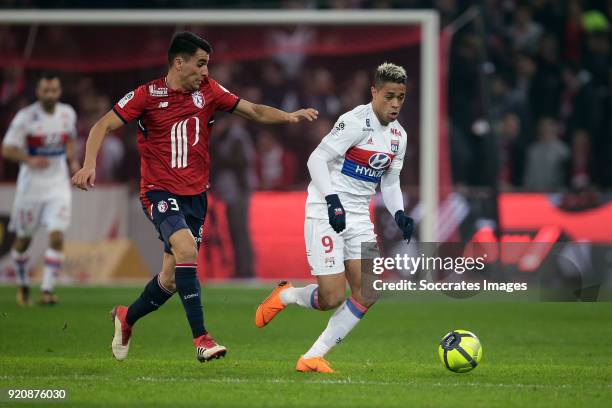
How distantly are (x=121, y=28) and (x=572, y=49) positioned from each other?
7871 millimetres

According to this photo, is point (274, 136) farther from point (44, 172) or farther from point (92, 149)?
point (92, 149)

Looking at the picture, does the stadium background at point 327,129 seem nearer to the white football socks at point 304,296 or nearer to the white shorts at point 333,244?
the white football socks at point 304,296

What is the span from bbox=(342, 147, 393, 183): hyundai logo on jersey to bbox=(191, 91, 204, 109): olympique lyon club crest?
117cm

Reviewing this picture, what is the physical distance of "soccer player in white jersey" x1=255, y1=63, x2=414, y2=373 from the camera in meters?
8.63

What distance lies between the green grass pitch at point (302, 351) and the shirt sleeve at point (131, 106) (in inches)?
71.8

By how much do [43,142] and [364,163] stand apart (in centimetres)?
666

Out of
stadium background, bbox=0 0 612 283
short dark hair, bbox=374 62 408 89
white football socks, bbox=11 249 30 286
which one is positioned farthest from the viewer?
stadium background, bbox=0 0 612 283

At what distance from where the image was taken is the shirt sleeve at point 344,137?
342 inches

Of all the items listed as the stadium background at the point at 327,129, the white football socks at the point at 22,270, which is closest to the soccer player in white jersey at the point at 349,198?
the stadium background at the point at 327,129

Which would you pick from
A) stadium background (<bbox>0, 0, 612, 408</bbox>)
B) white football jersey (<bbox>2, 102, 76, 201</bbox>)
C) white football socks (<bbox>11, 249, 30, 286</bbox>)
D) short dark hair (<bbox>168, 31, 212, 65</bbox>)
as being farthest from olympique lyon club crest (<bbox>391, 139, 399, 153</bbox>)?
white football socks (<bbox>11, 249, 30, 286</bbox>)

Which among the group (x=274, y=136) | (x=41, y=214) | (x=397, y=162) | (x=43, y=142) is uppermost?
(x=397, y=162)

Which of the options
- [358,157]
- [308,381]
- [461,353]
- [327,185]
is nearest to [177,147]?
[327,185]

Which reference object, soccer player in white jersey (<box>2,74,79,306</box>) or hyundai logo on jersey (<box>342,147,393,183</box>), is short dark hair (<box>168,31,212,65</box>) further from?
soccer player in white jersey (<box>2,74,79,306</box>)

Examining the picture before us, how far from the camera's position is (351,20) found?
17.6 meters
